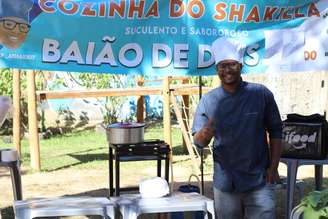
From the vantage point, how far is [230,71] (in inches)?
150

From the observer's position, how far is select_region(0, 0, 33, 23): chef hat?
4.68 meters

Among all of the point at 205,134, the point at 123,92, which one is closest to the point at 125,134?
the point at 205,134

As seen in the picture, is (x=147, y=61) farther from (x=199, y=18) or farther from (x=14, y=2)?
(x=14, y=2)

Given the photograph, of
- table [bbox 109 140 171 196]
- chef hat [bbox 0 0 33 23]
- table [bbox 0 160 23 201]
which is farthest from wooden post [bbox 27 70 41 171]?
chef hat [bbox 0 0 33 23]

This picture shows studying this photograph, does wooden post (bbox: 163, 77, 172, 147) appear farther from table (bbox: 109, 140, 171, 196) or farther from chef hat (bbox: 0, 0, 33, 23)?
chef hat (bbox: 0, 0, 33, 23)

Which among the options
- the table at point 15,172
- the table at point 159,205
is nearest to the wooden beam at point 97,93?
the table at point 15,172

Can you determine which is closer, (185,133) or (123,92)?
(185,133)

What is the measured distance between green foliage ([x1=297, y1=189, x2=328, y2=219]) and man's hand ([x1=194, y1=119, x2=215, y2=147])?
1.55m

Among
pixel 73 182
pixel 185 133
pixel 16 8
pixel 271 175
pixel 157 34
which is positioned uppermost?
pixel 16 8

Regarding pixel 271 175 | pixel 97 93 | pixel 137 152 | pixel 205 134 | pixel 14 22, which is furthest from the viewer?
pixel 97 93

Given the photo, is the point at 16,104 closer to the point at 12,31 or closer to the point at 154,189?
the point at 12,31

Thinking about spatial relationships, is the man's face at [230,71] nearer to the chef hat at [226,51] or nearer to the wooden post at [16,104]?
the chef hat at [226,51]

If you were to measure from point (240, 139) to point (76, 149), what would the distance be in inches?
303

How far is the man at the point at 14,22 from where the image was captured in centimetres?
469
